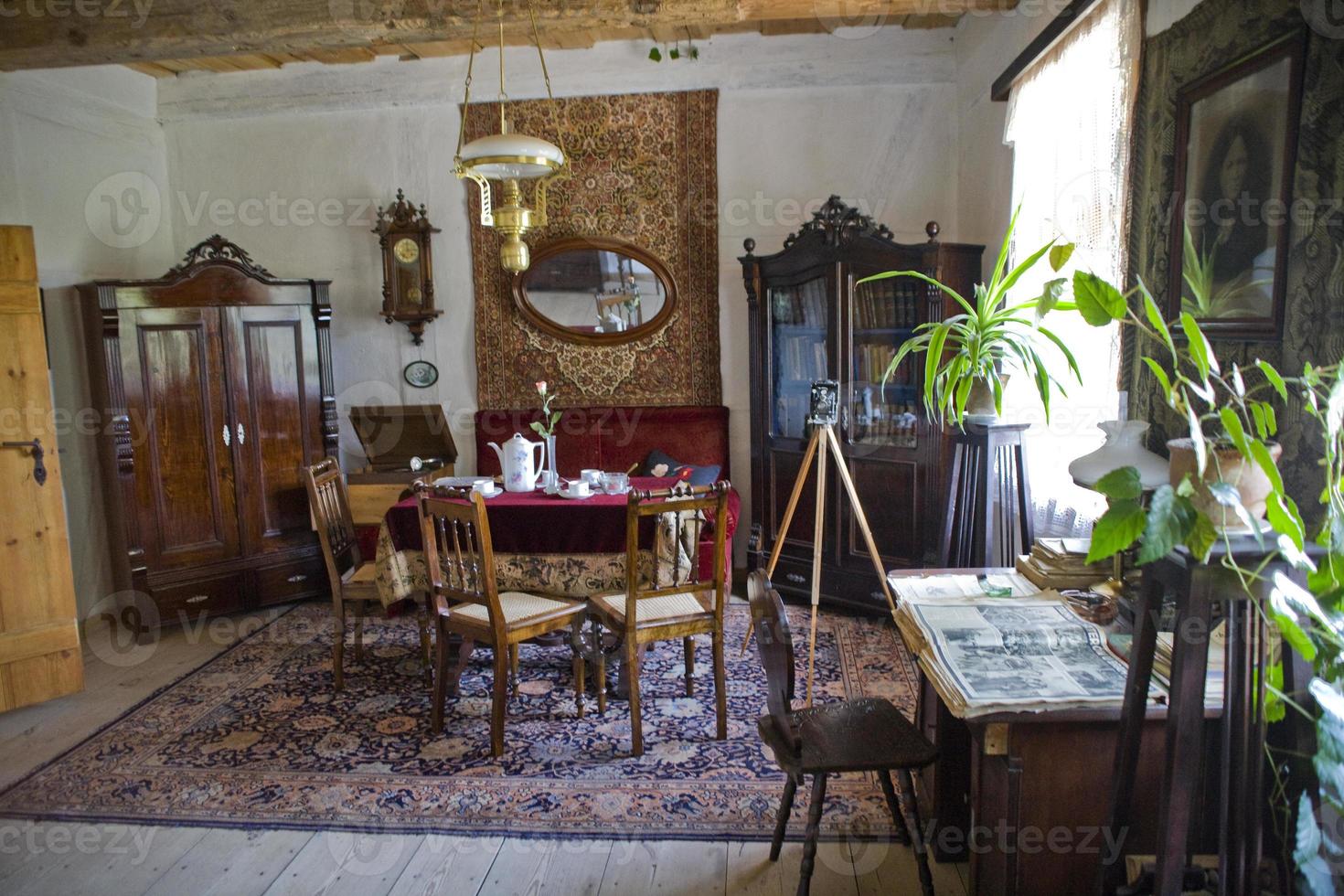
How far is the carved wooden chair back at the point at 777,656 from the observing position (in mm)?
1991

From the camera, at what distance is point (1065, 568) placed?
2389 mm

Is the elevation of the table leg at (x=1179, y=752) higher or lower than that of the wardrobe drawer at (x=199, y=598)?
higher

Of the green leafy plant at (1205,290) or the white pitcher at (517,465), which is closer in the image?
the green leafy plant at (1205,290)

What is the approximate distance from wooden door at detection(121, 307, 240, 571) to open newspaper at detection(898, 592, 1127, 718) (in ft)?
12.7

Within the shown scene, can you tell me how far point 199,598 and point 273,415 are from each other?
3.43 feet

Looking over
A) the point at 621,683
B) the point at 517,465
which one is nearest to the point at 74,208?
the point at 517,465

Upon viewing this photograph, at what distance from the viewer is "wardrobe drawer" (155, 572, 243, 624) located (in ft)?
14.9

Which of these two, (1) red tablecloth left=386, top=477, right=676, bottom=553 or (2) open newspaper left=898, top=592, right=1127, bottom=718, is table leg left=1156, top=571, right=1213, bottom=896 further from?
(1) red tablecloth left=386, top=477, right=676, bottom=553

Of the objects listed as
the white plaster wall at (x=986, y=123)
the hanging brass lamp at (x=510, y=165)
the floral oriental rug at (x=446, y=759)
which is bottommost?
the floral oriental rug at (x=446, y=759)

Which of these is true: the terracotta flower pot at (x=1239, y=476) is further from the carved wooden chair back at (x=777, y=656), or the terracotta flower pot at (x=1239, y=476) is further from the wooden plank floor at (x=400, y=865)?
the wooden plank floor at (x=400, y=865)

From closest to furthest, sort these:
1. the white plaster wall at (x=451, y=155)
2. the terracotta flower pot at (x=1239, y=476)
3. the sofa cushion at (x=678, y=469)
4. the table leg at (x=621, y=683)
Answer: the terracotta flower pot at (x=1239, y=476)
the table leg at (x=621, y=683)
the sofa cushion at (x=678, y=469)
the white plaster wall at (x=451, y=155)

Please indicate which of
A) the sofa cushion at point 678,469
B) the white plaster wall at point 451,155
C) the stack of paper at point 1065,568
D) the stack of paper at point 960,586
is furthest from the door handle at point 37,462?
the stack of paper at point 1065,568

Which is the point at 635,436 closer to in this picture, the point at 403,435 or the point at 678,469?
the point at 678,469

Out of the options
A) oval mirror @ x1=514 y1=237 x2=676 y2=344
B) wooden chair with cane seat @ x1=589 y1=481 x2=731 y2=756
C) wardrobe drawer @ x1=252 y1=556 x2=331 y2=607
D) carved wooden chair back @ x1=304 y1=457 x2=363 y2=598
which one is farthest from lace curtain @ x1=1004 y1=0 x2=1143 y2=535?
wardrobe drawer @ x1=252 y1=556 x2=331 y2=607
